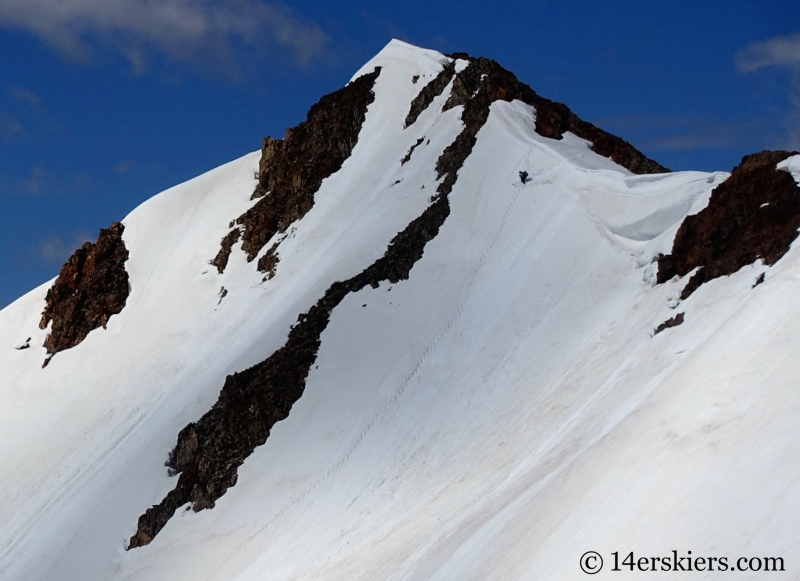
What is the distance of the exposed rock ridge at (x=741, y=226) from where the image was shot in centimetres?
2386

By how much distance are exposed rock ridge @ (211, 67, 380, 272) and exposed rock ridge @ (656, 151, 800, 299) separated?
27113mm

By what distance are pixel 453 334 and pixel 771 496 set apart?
838 inches

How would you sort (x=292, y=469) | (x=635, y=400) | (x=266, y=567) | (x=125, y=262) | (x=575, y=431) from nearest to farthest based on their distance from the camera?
(x=635, y=400)
(x=575, y=431)
(x=266, y=567)
(x=292, y=469)
(x=125, y=262)

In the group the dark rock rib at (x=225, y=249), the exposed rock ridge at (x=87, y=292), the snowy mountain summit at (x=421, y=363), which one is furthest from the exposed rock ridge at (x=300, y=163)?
the exposed rock ridge at (x=87, y=292)

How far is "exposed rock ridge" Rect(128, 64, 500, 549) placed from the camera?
34.9 metres

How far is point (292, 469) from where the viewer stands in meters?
33.1

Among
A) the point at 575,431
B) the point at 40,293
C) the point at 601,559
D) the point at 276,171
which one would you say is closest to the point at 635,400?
the point at 575,431

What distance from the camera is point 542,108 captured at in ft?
161

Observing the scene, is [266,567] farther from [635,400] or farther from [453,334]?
[635,400]

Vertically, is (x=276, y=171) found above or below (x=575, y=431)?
above

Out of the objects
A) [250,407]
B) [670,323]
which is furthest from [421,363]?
[670,323]

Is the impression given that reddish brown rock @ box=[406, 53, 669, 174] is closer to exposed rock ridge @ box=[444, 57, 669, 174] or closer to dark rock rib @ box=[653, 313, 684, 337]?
exposed rock ridge @ box=[444, 57, 669, 174]
